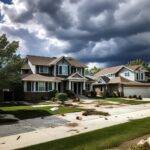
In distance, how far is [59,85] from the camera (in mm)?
56375

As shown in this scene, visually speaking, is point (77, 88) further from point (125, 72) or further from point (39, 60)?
point (125, 72)

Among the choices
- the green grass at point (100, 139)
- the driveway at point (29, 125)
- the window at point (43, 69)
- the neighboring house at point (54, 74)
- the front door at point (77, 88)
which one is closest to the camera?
the green grass at point (100, 139)

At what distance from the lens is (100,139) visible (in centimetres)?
1580

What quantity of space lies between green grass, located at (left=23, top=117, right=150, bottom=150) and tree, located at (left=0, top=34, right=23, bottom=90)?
38.1 ft

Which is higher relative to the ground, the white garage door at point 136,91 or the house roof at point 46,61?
the house roof at point 46,61

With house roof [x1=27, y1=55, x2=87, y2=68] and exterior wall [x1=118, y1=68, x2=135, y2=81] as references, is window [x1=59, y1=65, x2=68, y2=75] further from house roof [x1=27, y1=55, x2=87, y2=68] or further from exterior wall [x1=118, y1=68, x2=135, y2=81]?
exterior wall [x1=118, y1=68, x2=135, y2=81]

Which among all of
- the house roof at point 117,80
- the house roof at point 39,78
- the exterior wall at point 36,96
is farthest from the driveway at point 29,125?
the house roof at point 117,80

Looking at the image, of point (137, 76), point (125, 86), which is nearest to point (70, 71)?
point (125, 86)

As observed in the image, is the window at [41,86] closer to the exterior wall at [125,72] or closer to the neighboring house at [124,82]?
the neighboring house at [124,82]

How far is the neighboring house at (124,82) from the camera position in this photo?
201ft

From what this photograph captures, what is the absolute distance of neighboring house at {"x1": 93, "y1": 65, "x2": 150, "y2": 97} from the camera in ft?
201

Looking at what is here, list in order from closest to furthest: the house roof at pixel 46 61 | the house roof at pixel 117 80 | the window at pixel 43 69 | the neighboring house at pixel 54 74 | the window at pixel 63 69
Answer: the neighboring house at pixel 54 74 < the window at pixel 43 69 < the house roof at pixel 46 61 < the window at pixel 63 69 < the house roof at pixel 117 80

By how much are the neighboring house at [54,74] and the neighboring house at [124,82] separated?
605 centimetres

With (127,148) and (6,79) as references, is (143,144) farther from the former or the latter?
(6,79)
